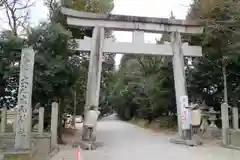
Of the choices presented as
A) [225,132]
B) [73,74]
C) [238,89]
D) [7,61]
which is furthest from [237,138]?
[7,61]

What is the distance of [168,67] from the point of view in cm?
1877

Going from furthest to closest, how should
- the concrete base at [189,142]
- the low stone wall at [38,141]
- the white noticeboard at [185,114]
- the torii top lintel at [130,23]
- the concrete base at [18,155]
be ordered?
1. the torii top lintel at [130,23]
2. the white noticeboard at [185,114]
3. the concrete base at [189,142]
4. the low stone wall at [38,141]
5. the concrete base at [18,155]

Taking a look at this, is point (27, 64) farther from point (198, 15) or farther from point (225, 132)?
point (198, 15)

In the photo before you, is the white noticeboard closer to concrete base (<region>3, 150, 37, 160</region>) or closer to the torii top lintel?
the torii top lintel

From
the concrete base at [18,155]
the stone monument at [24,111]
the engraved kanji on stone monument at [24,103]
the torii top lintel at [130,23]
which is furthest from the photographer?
the torii top lintel at [130,23]

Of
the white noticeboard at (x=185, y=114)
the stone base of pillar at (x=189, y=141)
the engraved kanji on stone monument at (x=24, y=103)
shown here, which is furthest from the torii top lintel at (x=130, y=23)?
the engraved kanji on stone monument at (x=24, y=103)

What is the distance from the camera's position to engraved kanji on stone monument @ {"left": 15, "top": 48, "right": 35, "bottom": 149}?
7.30 meters

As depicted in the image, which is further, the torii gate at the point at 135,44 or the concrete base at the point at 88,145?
the torii gate at the point at 135,44

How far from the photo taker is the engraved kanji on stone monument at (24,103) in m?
7.30

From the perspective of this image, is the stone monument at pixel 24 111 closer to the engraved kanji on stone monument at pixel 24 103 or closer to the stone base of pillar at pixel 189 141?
the engraved kanji on stone monument at pixel 24 103

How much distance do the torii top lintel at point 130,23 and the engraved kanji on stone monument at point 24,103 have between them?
6.65 meters

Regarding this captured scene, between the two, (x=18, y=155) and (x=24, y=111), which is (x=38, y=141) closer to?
(x=24, y=111)

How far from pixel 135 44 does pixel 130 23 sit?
1.16 m

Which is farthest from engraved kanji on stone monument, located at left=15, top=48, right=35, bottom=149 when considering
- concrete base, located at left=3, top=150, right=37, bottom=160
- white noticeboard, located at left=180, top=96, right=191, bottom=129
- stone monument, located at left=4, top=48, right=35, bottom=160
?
white noticeboard, located at left=180, top=96, right=191, bottom=129
